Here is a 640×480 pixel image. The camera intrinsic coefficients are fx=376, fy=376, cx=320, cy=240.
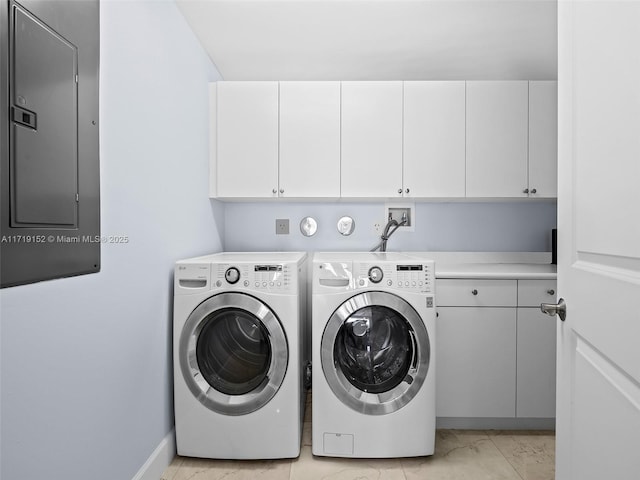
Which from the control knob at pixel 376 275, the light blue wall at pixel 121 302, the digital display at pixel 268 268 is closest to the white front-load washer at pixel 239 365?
the digital display at pixel 268 268

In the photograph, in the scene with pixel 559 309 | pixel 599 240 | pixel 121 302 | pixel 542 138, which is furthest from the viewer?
pixel 542 138

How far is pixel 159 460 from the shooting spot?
1.68m

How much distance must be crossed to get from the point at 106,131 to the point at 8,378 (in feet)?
2.65

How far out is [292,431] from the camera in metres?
1.78

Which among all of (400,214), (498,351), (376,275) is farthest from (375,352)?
(400,214)

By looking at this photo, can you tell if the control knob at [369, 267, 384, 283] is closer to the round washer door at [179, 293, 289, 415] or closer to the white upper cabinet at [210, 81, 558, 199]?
the round washer door at [179, 293, 289, 415]

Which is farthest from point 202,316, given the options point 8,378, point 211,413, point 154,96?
point 154,96

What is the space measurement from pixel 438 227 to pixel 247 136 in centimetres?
148

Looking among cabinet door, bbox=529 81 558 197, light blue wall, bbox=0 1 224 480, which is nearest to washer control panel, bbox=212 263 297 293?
light blue wall, bbox=0 1 224 480

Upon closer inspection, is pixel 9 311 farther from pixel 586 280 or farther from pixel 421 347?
pixel 421 347

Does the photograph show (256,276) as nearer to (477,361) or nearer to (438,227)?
(477,361)

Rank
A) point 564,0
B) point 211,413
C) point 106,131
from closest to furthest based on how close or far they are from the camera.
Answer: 1. point 564,0
2. point 106,131
3. point 211,413

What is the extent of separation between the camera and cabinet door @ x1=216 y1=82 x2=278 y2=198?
2424 millimetres

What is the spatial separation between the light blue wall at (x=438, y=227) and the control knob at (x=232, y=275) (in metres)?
1.00
